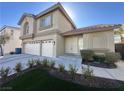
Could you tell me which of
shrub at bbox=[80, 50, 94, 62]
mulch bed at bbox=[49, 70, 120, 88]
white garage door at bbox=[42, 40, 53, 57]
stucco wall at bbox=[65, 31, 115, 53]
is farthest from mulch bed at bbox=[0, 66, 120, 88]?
white garage door at bbox=[42, 40, 53, 57]

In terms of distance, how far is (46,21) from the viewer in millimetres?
14375

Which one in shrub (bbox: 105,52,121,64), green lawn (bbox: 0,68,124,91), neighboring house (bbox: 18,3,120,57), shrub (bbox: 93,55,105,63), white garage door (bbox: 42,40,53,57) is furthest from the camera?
white garage door (bbox: 42,40,53,57)

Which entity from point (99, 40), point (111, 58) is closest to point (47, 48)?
point (99, 40)

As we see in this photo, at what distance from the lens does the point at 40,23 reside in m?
15.3

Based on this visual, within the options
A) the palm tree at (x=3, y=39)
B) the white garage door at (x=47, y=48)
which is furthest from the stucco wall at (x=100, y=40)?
the palm tree at (x=3, y=39)

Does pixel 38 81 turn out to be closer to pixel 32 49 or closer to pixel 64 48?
pixel 64 48

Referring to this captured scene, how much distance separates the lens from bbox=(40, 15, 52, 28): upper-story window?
1373 centimetres

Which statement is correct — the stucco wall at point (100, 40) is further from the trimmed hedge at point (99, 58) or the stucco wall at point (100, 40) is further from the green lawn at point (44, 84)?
the green lawn at point (44, 84)

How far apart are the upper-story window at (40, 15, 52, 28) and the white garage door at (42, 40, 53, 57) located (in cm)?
231

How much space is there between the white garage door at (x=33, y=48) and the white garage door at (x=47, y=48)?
135cm

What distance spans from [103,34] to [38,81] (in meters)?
8.45

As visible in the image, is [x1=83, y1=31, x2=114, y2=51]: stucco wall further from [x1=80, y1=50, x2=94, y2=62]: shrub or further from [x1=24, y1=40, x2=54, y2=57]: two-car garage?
[x1=24, y1=40, x2=54, y2=57]: two-car garage

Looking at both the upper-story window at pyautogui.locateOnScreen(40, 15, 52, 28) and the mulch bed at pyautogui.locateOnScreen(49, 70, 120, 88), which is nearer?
the mulch bed at pyautogui.locateOnScreen(49, 70, 120, 88)

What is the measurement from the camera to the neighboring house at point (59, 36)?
35.5ft
